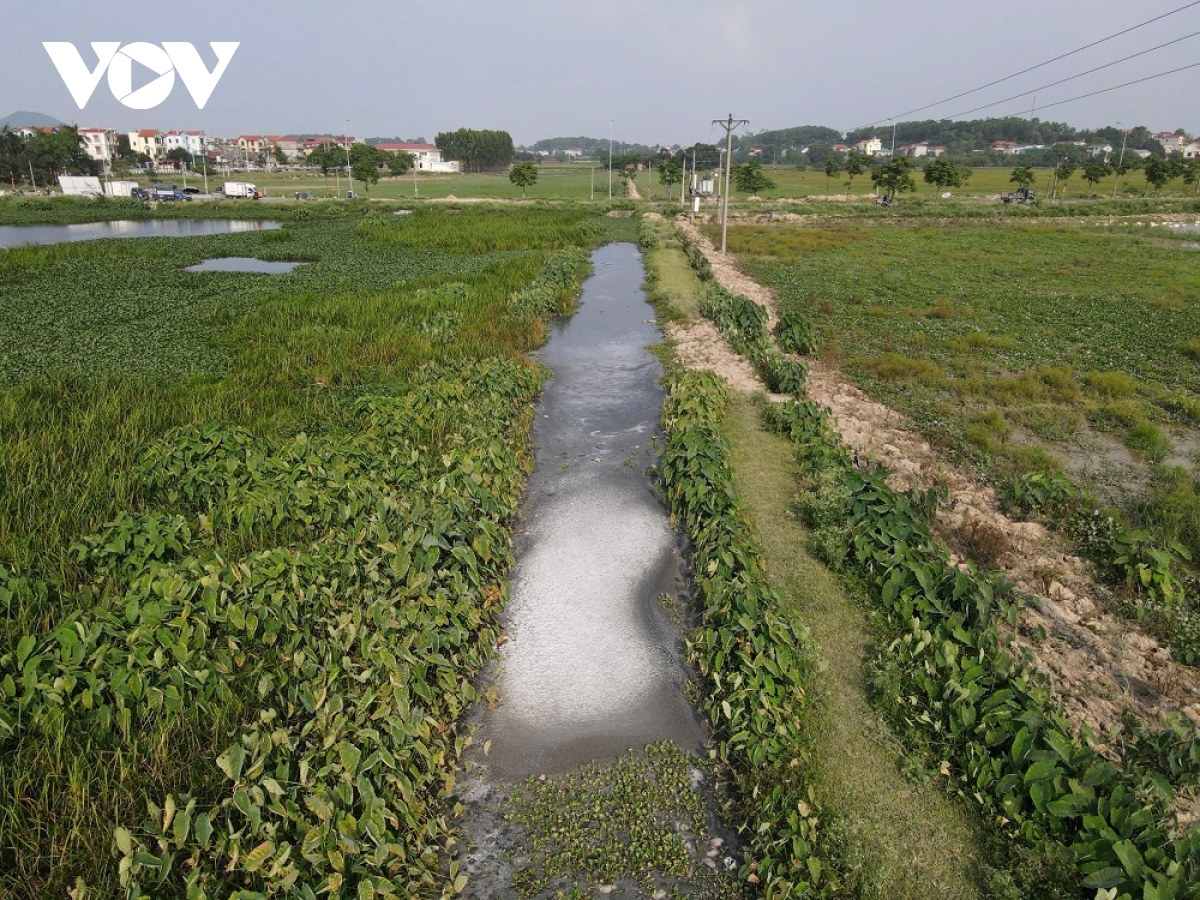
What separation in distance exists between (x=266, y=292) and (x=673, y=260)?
16.6 metres

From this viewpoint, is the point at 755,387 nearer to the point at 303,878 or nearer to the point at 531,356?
the point at 531,356

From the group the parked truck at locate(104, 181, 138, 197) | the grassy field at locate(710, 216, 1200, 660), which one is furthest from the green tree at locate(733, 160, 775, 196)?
the parked truck at locate(104, 181, 138, 197)

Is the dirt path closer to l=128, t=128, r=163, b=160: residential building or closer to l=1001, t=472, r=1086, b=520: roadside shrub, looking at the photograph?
l=1001, t=472, r=1086, b=520: roadside shrub

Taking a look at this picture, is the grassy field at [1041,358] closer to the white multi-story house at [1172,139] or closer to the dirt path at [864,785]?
the dirt path at [864,785]

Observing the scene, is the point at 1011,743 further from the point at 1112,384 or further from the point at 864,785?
the point at 1112,384

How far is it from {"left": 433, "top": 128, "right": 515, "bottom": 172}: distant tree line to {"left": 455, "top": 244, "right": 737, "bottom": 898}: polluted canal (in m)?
129

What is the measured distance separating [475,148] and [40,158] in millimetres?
70919

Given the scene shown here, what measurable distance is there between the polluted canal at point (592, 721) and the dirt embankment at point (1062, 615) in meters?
2.92

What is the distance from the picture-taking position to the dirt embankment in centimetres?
561

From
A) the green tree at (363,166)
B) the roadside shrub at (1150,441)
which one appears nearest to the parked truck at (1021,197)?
the roadside shrub at (1150,441)

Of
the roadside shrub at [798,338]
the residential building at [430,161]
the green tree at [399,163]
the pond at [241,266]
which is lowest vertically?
the roadside shrub at [798,338]

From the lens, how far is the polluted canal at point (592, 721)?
450 cm

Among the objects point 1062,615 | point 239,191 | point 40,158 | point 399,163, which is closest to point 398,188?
point 399,163

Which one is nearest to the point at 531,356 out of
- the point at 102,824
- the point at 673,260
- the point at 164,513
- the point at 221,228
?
the point at 164,513
